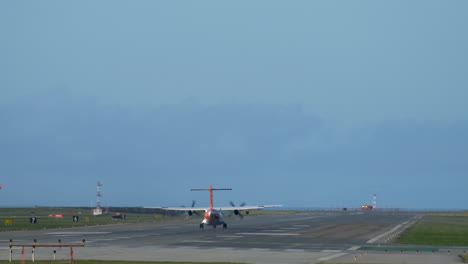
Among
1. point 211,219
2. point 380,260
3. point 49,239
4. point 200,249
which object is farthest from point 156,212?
point 380,260

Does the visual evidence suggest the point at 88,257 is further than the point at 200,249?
No

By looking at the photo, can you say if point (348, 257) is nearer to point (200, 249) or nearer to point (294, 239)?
point (200, 249)

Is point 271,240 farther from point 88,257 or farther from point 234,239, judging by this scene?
point 88,257

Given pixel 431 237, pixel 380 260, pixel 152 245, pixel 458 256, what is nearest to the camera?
pixel 380 260

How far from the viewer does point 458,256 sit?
41.8 m

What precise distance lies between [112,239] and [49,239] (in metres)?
5.44

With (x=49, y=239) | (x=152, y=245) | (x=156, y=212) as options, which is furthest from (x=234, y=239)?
(x=156, y=212)

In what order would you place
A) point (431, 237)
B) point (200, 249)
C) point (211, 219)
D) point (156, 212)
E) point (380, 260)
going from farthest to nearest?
1. point (156, 212)
2. point (211, 219)
3. point (431, 237)
4. point (200, 249)
5. point (380, 260)

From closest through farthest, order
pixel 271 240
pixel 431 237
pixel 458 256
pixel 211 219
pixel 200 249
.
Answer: pixel 458 256, pixel 200 249, pixel 271 240, pixel 431 237, pixel 211 219

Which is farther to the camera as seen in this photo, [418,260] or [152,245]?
[152,245]

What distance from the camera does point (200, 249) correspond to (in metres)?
47.3

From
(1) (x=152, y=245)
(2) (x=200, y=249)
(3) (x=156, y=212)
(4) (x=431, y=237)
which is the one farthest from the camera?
(3) (x=156, y=212)

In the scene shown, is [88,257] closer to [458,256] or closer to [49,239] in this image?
[49,239]

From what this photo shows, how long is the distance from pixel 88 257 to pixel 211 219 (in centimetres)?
3825
